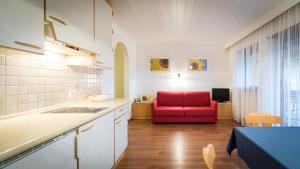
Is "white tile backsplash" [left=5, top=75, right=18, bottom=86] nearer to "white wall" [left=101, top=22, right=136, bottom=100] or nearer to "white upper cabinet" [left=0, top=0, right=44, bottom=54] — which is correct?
"white upper cabinet" [left=0, top=0, right=44, bottom=54]

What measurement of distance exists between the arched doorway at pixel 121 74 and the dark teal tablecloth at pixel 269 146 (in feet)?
11.1

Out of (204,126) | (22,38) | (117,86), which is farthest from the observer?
(117,86)

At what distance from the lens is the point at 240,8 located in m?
2.67

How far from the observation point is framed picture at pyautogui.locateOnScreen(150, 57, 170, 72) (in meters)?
5.25

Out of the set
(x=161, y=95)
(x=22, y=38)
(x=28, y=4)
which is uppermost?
(x=28, y=4)

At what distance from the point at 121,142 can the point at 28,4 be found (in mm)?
1863

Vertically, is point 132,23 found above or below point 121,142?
above

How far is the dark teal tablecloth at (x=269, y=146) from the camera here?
91cm

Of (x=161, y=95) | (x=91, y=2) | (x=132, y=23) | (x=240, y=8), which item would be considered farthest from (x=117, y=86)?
(x=240, y=8)

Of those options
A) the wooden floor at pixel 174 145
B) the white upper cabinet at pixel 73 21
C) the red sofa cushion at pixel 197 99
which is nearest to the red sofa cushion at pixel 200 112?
the wooden floor at pixel 174 145

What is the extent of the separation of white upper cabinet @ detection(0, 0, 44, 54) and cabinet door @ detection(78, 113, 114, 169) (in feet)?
2.35

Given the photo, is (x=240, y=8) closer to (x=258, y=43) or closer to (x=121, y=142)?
(x=258, y=43)

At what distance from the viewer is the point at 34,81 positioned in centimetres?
153

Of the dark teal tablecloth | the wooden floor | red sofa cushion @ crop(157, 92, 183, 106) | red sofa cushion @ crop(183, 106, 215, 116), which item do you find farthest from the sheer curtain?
red sofa cushion @ crop(157, 92, 183, 106)
